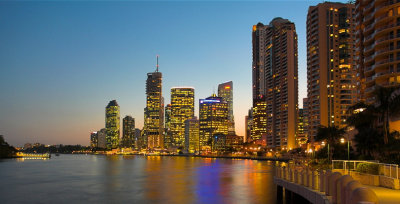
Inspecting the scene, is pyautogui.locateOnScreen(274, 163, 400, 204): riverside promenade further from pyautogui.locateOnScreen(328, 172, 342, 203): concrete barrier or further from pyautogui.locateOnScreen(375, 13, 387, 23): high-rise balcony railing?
pyautogui.locateOnScreen(375, 13, 387, 23): high-rise balcony railing

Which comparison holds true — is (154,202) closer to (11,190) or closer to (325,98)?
(11,190)

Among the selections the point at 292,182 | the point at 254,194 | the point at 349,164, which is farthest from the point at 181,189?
the point at 349,164

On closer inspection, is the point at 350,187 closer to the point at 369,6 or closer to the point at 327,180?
the point at 327,180

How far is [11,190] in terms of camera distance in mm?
71000

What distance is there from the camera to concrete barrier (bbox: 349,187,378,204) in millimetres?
15000

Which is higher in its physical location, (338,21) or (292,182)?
(338,21)

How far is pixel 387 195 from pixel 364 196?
10.1 m

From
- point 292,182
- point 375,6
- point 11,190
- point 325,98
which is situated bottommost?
point 11,190

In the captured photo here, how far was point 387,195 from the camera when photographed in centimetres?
2383

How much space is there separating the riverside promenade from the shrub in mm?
297

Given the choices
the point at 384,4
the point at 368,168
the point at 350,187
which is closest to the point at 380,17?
the point at 384,4

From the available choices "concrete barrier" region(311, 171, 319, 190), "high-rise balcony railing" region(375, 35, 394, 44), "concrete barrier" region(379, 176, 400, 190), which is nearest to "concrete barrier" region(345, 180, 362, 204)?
"concrete barrier" region(311, 171, 319, 190)

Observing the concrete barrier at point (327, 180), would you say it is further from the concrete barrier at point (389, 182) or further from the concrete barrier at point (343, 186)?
the concrete barrier at point (389, 182)

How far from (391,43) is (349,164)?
61057 millimetres
